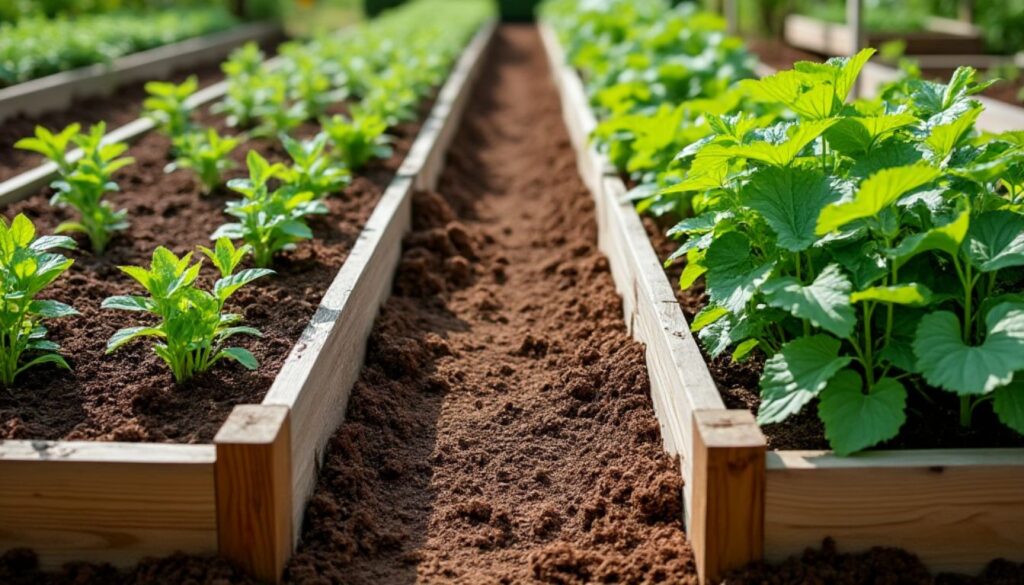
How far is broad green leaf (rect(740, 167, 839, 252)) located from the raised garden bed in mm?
7714

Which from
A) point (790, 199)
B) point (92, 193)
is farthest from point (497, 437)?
point (92, 193)

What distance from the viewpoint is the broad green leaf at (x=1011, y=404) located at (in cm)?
251

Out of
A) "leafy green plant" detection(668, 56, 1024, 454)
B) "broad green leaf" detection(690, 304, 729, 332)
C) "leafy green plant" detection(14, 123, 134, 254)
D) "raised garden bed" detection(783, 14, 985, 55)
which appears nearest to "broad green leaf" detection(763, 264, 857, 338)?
"leafy green plant" detection(668, 56, 1024, 454)

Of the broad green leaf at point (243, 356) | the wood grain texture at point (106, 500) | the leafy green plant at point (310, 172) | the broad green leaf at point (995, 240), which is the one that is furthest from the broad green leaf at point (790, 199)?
the leafy green plant at point (310, 172)

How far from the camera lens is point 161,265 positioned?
313cm

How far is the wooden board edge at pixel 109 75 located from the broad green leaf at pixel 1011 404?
6663 mm

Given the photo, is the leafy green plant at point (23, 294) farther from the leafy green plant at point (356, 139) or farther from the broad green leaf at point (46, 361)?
the leafy green plant at point (356, 139)

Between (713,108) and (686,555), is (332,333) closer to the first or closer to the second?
(686,555)

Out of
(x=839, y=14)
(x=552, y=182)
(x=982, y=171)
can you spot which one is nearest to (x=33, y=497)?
(x=982, y=171)

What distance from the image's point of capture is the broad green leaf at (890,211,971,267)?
2.49 metres

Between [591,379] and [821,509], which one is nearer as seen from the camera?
[821,509]

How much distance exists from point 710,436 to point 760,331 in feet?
1.79

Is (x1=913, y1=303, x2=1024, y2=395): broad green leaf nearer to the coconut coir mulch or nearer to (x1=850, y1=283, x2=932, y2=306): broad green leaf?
(x1=850, y1=283, x2=932, y2=306): broad green leaf

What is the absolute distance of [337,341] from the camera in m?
3.43
